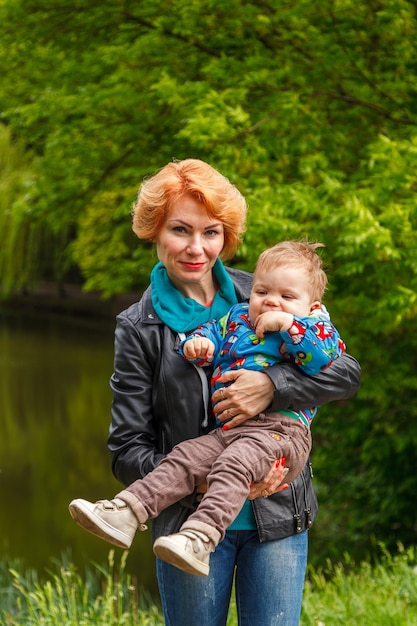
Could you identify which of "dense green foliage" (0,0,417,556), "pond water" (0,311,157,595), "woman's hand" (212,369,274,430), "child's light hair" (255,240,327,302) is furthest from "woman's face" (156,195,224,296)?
"pond water" (0,311,157,595)

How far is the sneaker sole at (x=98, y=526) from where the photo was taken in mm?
2033

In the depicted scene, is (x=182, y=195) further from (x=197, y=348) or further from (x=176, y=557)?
(x=176, y=557)

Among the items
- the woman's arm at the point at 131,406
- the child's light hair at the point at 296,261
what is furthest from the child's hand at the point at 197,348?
the child's light hair at the point at 296,261

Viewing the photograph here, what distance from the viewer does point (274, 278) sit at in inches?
91.1

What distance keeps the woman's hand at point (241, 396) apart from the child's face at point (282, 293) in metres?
0.18

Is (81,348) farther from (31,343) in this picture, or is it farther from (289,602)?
(289,602)

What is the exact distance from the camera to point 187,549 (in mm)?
1936

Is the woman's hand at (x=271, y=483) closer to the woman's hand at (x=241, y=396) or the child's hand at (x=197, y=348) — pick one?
the woman's hand at (x=241, y=396)

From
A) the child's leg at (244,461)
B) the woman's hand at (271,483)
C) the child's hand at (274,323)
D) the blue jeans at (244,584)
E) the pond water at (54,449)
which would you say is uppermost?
the child's hand at (274,323)

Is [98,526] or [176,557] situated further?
[98,526]

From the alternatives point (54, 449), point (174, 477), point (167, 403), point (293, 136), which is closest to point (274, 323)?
point (167, 403)

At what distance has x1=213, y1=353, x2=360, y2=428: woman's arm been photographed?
7.13 feet

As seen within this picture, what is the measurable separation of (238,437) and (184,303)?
0.39m

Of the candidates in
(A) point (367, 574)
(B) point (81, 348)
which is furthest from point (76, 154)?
(B) point (81, 348)
